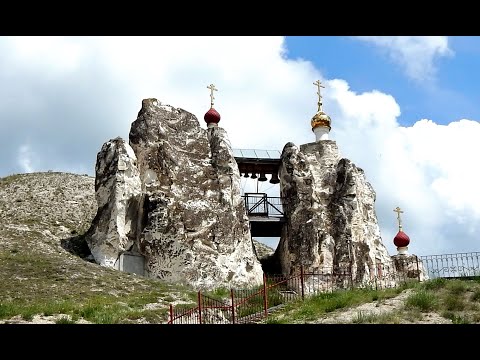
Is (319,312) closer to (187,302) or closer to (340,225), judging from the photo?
(187,302)

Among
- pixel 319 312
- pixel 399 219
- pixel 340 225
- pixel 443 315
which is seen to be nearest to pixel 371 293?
pixel 319 312

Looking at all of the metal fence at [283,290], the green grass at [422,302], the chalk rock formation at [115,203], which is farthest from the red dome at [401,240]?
the green grass at [422,302]

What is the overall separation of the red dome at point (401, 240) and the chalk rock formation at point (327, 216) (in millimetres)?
2849

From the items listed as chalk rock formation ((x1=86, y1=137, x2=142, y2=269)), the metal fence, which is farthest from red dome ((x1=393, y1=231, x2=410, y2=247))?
A: chalk rock formation ((x1=86, y1=137, x2=142, y2=269))

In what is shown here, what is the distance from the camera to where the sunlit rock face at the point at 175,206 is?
27141mm

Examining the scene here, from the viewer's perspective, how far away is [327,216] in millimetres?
30516

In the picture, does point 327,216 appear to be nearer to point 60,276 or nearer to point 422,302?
point 422,302

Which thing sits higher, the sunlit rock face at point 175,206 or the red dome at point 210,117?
the red dome at point 210,117

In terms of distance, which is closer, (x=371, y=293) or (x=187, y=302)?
(x=371, y=293)

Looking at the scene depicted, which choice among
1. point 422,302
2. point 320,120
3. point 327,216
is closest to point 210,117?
point 320,120

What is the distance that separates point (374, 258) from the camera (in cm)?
3045

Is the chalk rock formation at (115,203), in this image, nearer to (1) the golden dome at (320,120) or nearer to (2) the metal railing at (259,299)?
(2) the metal railing at (259,299)

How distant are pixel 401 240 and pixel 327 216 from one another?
6.63m
